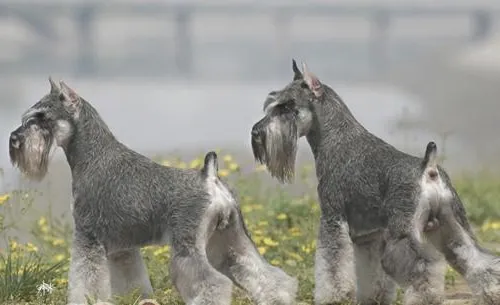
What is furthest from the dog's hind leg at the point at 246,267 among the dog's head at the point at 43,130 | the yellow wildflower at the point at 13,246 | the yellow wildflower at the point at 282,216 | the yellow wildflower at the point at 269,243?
the yellow wildflower at the point at 282,216

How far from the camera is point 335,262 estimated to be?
859 cm

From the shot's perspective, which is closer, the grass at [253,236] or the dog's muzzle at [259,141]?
the dog's muzzle at [259,141]

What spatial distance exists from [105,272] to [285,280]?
1.34 meters

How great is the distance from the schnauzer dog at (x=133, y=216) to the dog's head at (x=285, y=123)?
511mm

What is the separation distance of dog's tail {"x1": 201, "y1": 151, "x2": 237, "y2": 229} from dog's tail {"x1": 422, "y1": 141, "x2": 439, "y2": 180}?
1421 mm

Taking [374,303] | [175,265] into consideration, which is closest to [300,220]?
[374,303]

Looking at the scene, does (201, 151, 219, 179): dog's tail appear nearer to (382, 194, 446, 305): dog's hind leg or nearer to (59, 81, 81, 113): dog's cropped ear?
(59, 81, 81, 113): dog's cropped ear

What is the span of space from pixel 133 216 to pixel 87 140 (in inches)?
30.9

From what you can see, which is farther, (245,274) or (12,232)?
(12,232)

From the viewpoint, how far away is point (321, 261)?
8688 millimetres

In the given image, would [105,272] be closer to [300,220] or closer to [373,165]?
[373,165]

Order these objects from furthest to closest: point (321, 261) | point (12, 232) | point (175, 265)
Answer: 1. point (12, 232)
2. point (321, 261)
3. point (175, 265)

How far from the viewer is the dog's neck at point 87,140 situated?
28.8ft

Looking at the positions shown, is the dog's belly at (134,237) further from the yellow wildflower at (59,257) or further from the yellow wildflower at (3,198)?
the yellow wildflower at (59,257)
